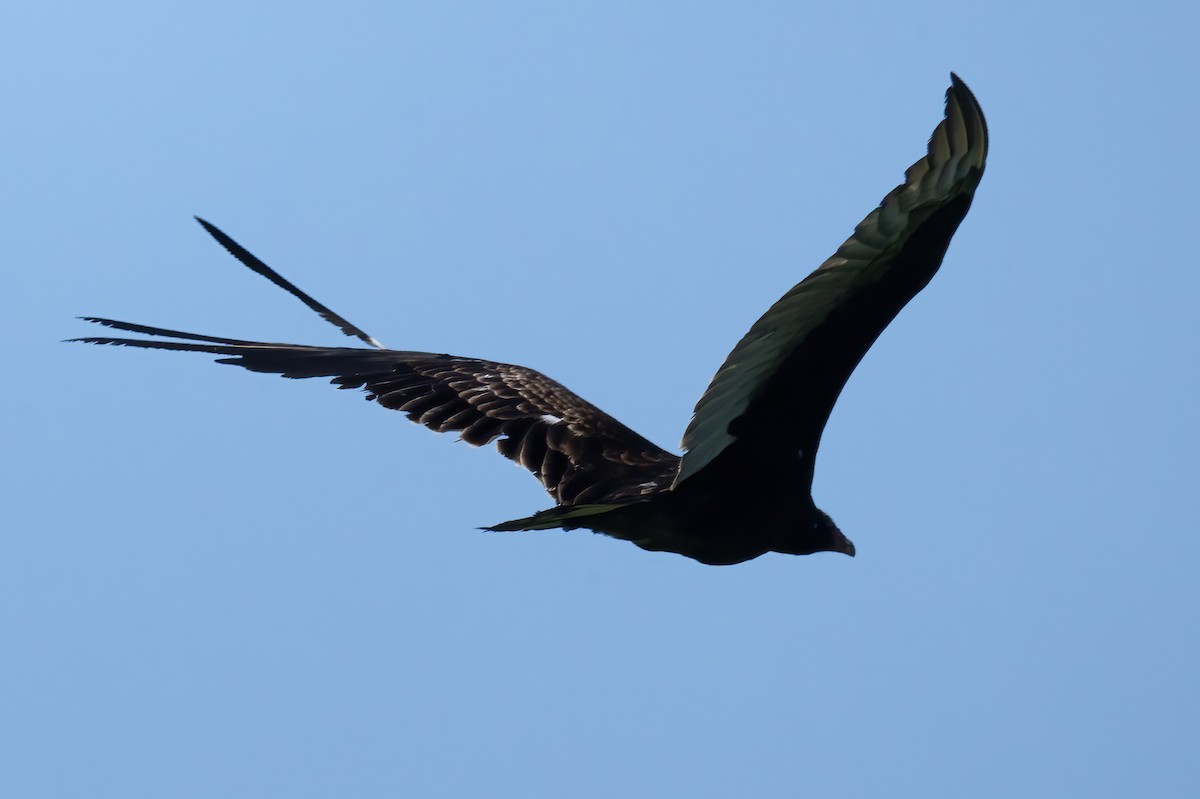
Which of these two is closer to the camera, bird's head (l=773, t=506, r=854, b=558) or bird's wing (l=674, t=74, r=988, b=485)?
bird's wing (l=674, t=74, r=988, b=485)

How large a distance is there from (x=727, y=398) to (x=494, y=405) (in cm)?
210

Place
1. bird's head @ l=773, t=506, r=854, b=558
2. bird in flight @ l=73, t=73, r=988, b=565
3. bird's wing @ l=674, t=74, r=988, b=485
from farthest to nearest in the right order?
bird's head @ l=773, t=506, r=854, b=558 → bird in flight @ l=73, t=73, r=988, b=565 → bird's wing @ l=674, t=74, r=988, b=485

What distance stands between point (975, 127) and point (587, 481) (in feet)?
9.19

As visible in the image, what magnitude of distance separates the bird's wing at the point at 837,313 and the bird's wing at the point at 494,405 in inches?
30.1

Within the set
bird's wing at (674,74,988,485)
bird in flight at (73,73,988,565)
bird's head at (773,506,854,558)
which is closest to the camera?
bird's wing at (674,74,988,485)

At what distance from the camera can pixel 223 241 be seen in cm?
871

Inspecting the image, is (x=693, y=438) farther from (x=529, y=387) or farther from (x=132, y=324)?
(x=132, y=324)

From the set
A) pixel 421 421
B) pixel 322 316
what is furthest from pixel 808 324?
pixel 322 316

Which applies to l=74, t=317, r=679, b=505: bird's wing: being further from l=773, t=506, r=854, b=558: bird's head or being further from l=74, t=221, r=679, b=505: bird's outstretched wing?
l=773, t=506, r=854, b=558: bird's head

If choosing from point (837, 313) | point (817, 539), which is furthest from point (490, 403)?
point (837, 313)

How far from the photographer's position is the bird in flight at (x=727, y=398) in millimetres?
6512

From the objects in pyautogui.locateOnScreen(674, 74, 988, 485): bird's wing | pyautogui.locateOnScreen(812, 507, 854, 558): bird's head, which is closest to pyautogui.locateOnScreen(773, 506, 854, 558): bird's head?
pyautogui.locateOnScreen(812, 507, 854, 558): bird's head

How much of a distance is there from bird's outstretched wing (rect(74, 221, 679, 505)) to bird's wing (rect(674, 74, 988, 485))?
2.40ft

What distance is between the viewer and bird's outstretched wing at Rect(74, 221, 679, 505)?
807cm
